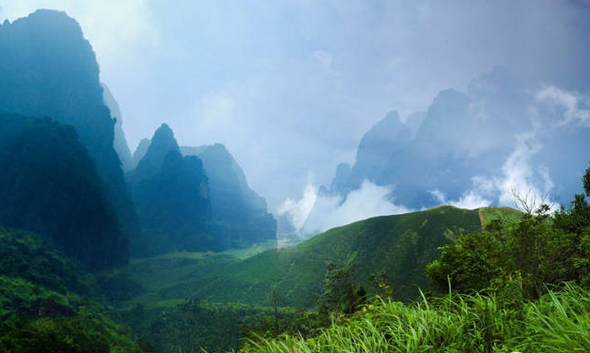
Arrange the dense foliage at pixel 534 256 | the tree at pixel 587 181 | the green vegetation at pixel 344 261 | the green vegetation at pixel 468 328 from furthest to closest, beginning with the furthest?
the green vegetation at pixel 344 261 < the tree at pixel 587 181 < the dense foliage at pixel 534 256 < the green vegetation at pixel 468 328

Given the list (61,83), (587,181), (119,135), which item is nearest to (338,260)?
(587,181)

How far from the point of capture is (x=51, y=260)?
6794 cm

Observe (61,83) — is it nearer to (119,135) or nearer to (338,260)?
(119,135)

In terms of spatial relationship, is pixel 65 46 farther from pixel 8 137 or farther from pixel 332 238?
pixel 332 238

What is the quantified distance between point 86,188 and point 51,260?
27680mm

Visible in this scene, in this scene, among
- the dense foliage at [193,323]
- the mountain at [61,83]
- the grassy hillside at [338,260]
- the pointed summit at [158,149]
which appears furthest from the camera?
the pointed summit at [158,149]

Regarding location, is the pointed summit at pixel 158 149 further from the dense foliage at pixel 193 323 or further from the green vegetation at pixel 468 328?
the green vegetation at pixel 468 328

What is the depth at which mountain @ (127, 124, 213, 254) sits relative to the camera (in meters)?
149

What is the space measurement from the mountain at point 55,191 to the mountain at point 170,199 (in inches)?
1850

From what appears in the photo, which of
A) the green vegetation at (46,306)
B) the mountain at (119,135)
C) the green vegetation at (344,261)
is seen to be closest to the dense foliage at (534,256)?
the green vegetation at (46,306)

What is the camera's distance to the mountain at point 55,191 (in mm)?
81188

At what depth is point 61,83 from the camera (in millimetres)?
117750

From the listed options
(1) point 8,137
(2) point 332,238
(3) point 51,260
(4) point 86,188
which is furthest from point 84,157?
(2) point 332,238

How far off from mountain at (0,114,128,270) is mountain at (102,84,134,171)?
309 ft
